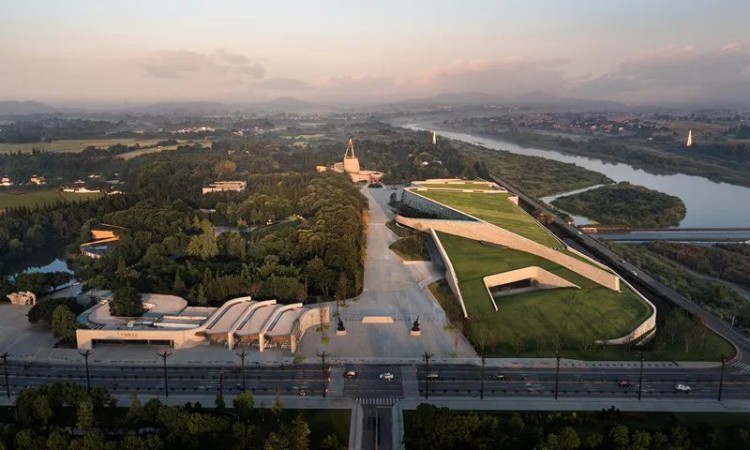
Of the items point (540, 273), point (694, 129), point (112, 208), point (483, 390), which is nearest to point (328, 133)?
point (694, 129)

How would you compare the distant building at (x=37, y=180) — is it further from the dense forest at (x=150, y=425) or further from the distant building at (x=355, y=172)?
the dense forest at (x=150, y=425)

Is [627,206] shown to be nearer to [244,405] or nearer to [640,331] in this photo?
[640,331]

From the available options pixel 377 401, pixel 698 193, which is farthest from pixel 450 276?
pixel 698 193

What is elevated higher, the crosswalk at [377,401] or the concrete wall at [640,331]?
the concrete wall at [640,331]

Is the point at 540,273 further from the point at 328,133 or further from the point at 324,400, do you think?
the point at 328,133

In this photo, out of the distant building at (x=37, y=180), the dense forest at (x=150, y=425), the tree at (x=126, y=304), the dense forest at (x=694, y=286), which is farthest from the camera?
the distant building at (x=37, y=180)

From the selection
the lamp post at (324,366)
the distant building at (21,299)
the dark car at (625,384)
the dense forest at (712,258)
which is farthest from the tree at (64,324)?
the dense forest at (712,258)
